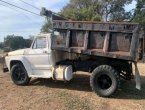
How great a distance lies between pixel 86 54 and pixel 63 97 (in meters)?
1.89

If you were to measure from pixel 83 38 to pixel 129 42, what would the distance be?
1840mm

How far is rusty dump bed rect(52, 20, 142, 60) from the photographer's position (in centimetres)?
1140

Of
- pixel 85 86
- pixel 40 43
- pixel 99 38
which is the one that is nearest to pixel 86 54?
pixel 99 38

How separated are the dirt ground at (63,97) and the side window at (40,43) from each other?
159 cm

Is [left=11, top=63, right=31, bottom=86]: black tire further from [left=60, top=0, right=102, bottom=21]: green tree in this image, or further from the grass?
[left=60, top=0, right=102, bottom=21]: green tree

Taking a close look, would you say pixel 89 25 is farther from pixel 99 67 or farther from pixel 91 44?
pixel 99 67

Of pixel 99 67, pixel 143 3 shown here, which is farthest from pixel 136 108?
pixel 143 3

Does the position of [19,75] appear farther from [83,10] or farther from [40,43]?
[83,10]

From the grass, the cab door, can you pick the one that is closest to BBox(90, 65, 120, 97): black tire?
the grass

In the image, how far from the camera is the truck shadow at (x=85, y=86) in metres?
12.1

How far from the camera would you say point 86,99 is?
1139cm

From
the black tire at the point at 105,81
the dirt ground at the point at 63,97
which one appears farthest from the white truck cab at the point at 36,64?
the black tire at the point at 105,81

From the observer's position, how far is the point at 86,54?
12.4m

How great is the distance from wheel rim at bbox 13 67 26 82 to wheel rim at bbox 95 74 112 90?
341 cm
